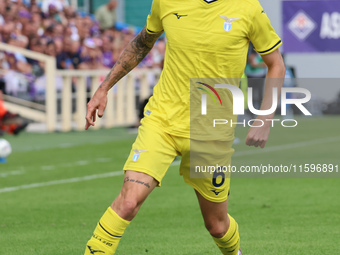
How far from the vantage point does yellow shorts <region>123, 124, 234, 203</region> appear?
17.2 ft

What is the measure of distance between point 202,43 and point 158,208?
4032 mm

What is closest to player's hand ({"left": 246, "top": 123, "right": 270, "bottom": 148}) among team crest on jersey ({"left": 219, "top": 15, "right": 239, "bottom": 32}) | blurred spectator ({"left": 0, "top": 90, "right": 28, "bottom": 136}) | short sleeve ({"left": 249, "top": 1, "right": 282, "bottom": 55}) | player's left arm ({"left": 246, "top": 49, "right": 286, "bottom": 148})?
player's left arm ({"left": 246, "top": 49, "right": 286, "bottom": 148})

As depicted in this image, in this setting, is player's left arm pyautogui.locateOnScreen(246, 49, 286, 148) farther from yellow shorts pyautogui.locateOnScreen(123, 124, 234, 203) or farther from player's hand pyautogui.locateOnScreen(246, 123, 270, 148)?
yellow shorts pyautogui.locateOnScreen(123, 124, 234, 203)

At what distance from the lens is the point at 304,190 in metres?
10.4

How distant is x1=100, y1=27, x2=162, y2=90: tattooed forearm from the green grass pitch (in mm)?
1674

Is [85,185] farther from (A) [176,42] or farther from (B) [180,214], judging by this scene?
(A) [176,42]

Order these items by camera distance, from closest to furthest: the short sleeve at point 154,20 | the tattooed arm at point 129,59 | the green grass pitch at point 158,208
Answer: the short sleeve at point 154,20
the tattooed arm at point 129,59
the green grass pitch at point 158,208

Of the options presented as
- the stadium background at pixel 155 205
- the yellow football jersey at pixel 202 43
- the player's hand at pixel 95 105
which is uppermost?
the yellow football jersey at pixel 202 43

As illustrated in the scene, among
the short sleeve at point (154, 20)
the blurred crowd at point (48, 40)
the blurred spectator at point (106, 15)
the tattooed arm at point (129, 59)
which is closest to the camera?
the short sleeve at point (154, 20)

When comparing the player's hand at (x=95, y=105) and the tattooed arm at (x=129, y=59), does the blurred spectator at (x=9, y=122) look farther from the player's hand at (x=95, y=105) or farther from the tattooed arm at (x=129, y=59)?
the player's hand at (x=95, y=105)

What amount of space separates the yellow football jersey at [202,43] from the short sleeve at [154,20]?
0.11m

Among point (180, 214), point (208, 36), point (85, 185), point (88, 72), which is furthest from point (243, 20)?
point (88, 72)

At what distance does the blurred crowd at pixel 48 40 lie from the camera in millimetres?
20719

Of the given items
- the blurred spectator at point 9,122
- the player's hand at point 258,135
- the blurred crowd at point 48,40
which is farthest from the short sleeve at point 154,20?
the blurred crowd at point 48,40
